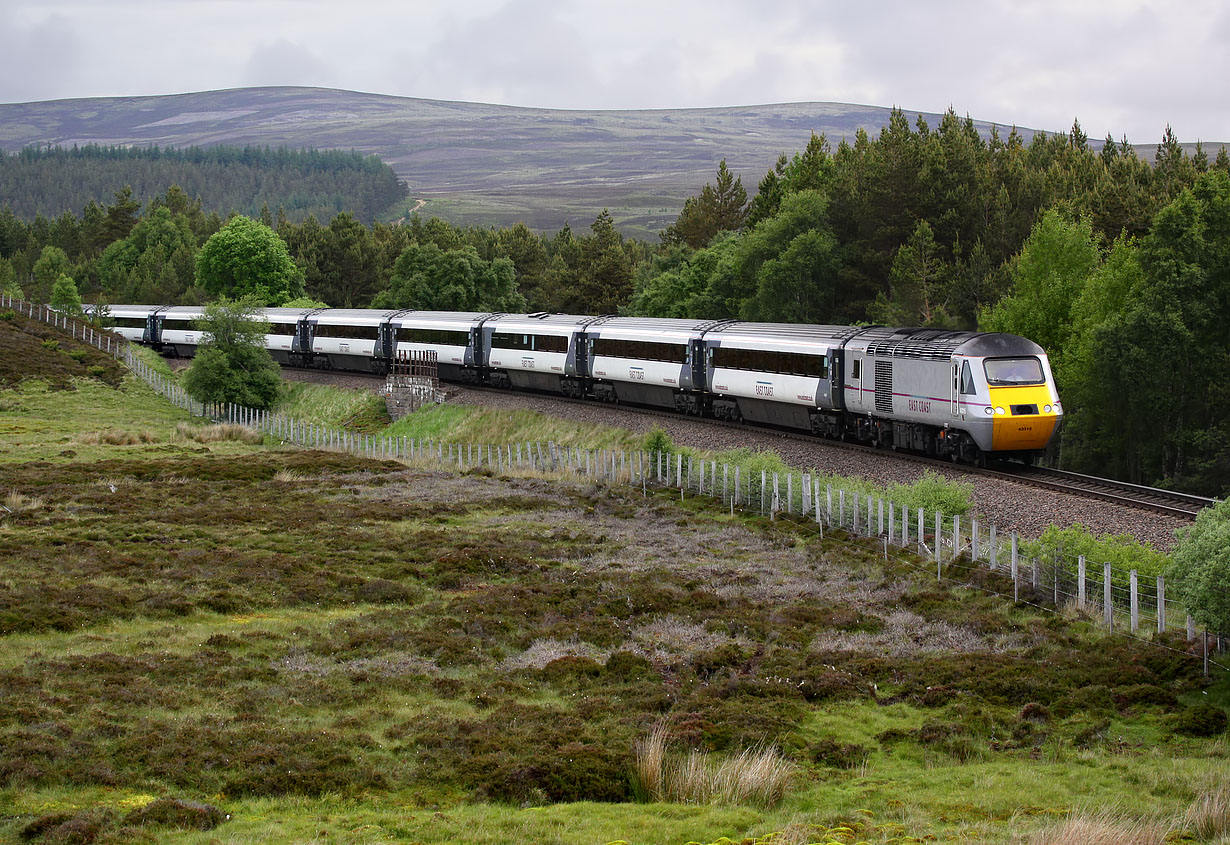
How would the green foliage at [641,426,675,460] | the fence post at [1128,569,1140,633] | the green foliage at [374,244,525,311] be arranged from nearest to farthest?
the fence post at [1128,569,1140,633], the green foliage at [641,426,675,460], the green foliage at [374,244,525,311]

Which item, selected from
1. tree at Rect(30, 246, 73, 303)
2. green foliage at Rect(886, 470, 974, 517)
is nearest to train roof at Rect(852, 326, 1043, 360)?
green foliage at Rect(886, 470, 974, 517)

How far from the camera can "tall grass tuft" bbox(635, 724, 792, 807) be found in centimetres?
1506

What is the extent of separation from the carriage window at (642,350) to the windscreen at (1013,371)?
18125mm

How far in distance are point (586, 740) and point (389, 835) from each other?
4314 mm

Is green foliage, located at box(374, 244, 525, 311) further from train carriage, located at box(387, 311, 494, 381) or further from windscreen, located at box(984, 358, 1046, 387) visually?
windscreen, located at box(984, 358, 1046, 387)

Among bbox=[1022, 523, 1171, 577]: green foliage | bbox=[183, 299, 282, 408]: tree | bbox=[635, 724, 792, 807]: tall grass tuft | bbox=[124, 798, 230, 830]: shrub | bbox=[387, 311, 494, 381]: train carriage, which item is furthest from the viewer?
bbox=[183, 299, 282, 408]: tree

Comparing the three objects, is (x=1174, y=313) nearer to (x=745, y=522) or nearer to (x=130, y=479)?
(x=745, y=522)

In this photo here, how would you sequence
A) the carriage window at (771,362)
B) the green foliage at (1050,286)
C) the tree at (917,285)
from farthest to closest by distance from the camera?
the tree at (917,285)
the green foliage at (1050,286)
the carriage window at (771,362)

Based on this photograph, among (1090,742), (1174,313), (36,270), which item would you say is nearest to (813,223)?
(1174,313)

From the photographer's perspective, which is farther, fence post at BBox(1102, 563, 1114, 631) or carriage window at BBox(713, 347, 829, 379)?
carriage window at BBox(713, 347, 829, 379)

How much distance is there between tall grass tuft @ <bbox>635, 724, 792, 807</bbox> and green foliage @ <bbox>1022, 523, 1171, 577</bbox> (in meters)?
10.3

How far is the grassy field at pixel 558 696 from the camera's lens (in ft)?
47.0

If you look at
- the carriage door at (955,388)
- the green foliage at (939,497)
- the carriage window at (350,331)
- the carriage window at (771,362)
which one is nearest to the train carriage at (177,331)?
the carriage window at (350,331)

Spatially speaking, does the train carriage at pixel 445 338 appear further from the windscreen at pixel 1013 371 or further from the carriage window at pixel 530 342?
the windscreen at pixel 1013 371
